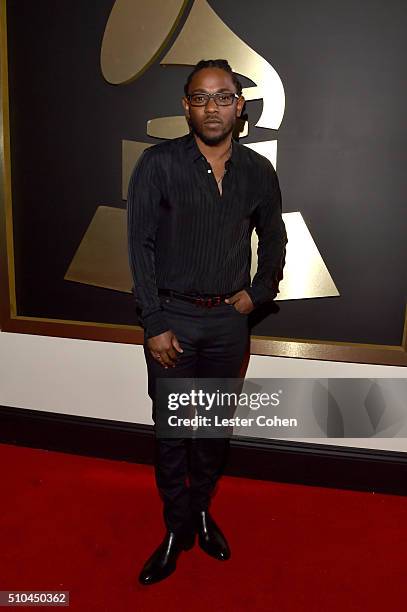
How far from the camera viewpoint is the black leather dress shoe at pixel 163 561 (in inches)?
67.1

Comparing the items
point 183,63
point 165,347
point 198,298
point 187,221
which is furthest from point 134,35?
point 165,347

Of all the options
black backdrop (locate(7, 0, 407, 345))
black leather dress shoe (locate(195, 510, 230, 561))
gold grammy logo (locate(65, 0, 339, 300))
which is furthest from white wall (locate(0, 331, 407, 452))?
black leather dress shoe (locate(195, 510, 230, 561))

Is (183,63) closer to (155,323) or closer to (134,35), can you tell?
(134,35)

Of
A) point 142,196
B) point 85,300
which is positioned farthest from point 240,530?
point 142,196

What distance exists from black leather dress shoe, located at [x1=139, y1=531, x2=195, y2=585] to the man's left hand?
2.81ft

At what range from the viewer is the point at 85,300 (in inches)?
88.4

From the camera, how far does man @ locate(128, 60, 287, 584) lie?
1.52 meters

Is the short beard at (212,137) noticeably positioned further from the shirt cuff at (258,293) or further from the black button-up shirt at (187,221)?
the shirt cuff at (258,293)

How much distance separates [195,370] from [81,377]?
35.2 inches

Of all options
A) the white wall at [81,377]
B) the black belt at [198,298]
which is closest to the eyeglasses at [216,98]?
the black belt at [198,298]

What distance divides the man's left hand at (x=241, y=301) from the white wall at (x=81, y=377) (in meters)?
0.55

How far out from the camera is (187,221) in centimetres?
156

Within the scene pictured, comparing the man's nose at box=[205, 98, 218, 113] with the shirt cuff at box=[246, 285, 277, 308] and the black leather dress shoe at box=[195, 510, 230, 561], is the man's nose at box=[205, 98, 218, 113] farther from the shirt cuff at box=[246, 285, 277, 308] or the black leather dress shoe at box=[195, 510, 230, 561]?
the black leather dress shoe at box=[195, 510, 230, 561]

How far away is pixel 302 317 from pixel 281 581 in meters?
1.01
